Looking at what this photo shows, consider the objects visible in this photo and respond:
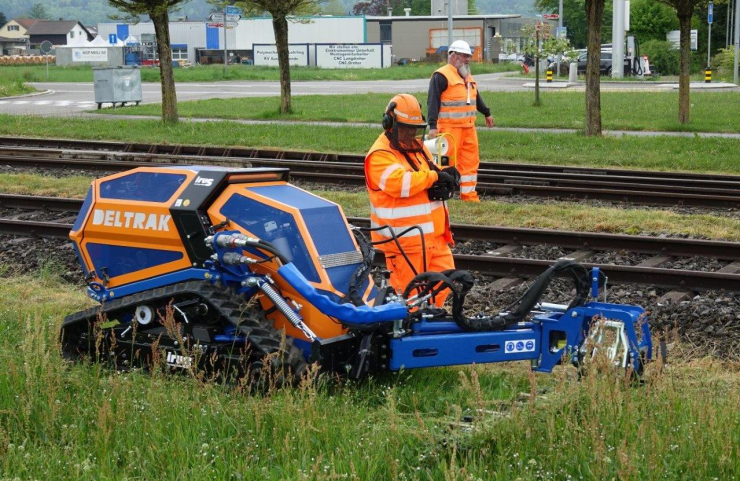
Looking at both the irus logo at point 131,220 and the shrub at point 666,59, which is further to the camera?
the shrub at point 666,59

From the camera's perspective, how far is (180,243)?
5.93 metres

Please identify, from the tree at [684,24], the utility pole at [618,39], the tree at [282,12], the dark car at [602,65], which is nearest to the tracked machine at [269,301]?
the tree at [684,24]

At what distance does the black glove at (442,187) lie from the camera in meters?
6.79

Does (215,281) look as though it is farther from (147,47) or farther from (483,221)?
(147,47)

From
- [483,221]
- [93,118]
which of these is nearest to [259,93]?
[93,118]

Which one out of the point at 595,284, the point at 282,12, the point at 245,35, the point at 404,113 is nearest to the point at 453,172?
the point at 404,113

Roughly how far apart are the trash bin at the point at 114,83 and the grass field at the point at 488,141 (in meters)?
5.53

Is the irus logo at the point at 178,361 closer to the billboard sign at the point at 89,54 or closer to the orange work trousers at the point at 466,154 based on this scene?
the orange work trousers at the point at 466,154

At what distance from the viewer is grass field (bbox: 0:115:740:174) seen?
17.7 meters

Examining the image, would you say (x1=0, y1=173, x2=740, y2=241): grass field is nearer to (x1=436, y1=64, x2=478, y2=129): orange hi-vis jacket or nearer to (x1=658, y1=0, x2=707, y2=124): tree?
(x1=436, y1=64, x2=478, y2=129): orange hi-vis jacket

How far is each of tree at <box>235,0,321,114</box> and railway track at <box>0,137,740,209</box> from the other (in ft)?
22.4

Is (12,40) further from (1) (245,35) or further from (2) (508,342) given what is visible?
(2) (508,342)

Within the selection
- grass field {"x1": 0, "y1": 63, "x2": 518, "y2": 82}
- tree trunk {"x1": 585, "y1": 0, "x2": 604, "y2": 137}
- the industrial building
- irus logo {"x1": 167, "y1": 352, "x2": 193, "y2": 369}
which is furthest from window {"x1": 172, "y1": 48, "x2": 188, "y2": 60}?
irus logo {"x1": 167, "y1": 352, "x2": 193, "y2": 369}

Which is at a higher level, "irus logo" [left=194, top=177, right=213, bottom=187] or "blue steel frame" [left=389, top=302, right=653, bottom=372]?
"irus logo" [left=194, top=177, right=213, bottom=187]
